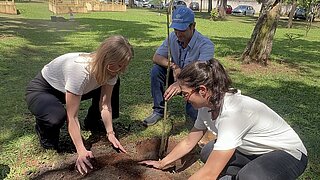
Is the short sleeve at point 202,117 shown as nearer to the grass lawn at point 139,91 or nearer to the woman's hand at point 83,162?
the woman's hand at point 83,162

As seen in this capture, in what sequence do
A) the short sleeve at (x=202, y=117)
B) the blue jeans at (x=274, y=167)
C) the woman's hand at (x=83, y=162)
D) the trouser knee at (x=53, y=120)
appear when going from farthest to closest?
the trouser knee at (x=53, y=120) < the woman's hand at (x=83, y=162) < the short sleeve at (x=202, y=117) < the blue jeans at (x=274, y=167)

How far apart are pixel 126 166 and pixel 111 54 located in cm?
95

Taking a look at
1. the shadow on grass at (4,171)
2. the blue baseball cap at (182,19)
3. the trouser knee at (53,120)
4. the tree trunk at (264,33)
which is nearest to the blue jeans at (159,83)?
the blue baseball cap at (182,19)

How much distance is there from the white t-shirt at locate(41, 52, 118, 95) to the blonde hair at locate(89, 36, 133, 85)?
13 cm

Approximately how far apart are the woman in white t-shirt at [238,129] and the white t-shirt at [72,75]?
95cm

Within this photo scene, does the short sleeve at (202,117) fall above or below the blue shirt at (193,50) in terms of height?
below

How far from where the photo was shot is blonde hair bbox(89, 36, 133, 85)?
241cm

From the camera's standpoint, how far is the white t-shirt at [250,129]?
6.08ft

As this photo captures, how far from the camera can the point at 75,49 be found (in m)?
8.54

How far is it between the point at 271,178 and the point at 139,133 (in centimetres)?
178

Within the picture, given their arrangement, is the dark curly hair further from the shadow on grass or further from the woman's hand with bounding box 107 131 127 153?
the shadow on grass

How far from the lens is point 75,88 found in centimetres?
256

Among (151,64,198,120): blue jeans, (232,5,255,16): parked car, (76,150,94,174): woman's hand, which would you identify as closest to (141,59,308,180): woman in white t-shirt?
(76,150,94,174): woman's hand

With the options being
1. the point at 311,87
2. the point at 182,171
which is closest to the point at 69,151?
the point at 182,171
